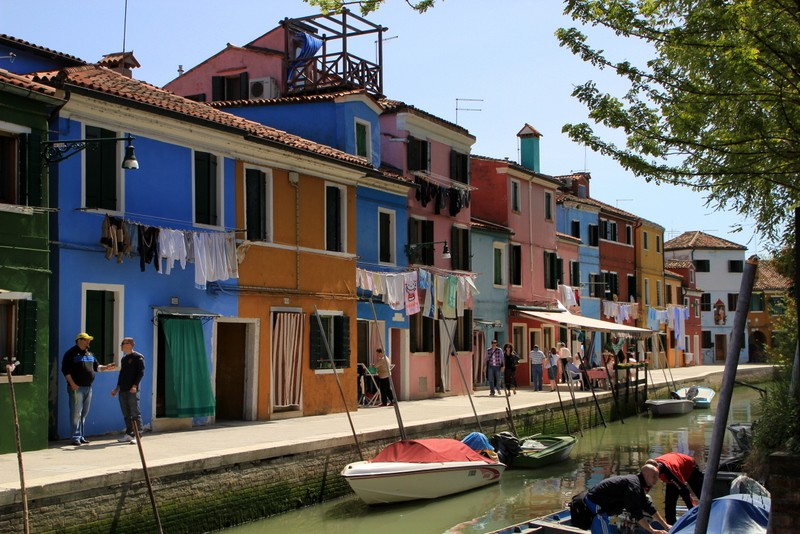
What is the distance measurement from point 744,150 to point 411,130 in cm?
2087

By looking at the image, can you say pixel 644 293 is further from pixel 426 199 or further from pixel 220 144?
pixel 220 144

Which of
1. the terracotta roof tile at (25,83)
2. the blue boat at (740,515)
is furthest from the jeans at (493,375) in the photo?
the blue boat at (740,515)

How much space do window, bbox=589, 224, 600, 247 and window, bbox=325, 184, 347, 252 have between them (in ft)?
88.4

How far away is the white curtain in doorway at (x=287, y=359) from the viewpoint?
22.6 metres

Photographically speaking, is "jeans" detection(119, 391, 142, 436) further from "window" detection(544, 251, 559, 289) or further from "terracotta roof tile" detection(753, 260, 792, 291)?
"window" detection(544, 251, 559, 289)

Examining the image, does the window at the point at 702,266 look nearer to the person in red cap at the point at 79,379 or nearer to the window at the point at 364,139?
the window at the point at 364,139

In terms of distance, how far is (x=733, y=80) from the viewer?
10.0 metres

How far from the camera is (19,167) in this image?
16375 millimetres

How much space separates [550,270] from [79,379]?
28.8 meters

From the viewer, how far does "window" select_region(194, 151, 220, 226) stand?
813 inches

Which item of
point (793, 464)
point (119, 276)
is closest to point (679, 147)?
point (793, 464)

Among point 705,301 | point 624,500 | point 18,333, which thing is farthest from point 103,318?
point 705,301

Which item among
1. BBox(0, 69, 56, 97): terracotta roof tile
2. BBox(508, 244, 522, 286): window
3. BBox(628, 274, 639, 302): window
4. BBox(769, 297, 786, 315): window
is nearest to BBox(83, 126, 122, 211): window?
BBox(0, 69, 56, 97): terracotta roof tile

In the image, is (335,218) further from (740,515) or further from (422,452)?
(740,515)
